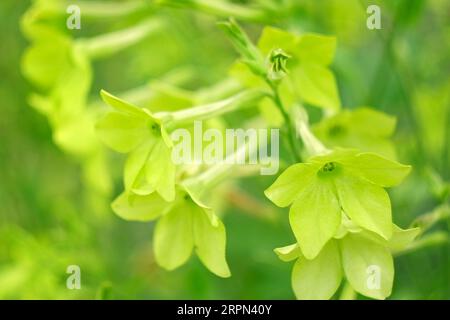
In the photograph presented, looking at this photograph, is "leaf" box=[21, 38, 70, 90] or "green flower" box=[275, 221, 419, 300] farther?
"leaf" box=[21, 38, 70, 90]

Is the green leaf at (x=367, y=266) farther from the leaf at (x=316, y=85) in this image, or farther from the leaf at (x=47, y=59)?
the leaf at (x=47, y=59)

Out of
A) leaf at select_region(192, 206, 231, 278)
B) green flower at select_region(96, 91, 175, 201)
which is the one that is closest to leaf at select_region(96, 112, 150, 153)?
green flower at select_region(96, 91, 175, 201)

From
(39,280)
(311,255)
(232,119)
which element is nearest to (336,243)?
(311,255)

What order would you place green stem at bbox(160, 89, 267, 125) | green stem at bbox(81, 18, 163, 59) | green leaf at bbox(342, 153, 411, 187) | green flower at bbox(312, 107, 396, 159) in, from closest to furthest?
green leaf at bbox(342, 153, 411, 187)
green stem at bbox(160, 89, 267, 125)
green flower at bbox(312, 107, 396, 159)
green stem at bbox(81, 18, 163, 59)

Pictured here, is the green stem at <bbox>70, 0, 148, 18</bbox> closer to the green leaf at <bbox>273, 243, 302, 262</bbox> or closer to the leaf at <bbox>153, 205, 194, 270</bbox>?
the leaf at <bbox>153, 205, 194, 270</bbox>

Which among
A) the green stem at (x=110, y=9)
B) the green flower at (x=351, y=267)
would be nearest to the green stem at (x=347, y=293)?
the green flower at (x=351, y=267)

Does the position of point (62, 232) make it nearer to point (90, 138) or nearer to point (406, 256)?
point (90, 138)

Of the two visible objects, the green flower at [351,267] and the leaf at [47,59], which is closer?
the green flower at [351,267]
